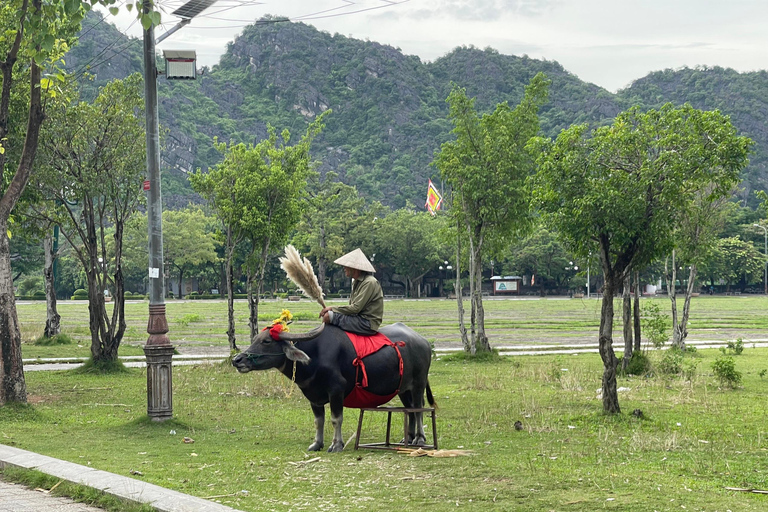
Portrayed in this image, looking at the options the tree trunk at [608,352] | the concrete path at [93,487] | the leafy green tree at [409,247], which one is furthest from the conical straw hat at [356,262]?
the leafy green tree at [409,247]

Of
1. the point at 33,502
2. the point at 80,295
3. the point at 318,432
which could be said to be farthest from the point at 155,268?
the point at 80,295

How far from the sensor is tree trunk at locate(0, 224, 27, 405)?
15359 millimetres

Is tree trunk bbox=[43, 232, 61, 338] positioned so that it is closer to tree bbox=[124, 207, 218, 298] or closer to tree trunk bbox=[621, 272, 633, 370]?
tree trunk bbox=[621, 272, 633, 370]

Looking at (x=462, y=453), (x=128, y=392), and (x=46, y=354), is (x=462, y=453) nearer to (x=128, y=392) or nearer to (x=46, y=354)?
(x=128, y=392)

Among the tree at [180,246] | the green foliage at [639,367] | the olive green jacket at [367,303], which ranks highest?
the tree at [180,246]

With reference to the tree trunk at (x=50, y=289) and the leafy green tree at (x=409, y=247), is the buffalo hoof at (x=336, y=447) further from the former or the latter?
the leafy green tree at (x=409, y=247)

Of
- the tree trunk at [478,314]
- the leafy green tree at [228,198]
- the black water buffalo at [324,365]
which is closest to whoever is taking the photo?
the black water buffalo at [324,365]

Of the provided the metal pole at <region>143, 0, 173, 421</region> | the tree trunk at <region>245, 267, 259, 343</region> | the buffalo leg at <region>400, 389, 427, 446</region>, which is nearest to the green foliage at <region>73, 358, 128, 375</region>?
the tree trunk at <region>245, 267, 259, 343</region>

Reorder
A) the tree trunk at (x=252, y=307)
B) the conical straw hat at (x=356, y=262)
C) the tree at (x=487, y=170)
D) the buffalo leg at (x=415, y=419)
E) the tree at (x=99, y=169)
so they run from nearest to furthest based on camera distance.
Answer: the conical straw hat at (x=356, y=262) < the buffalo leg at (x=415, y=419) < the tree at (x=99, y=169) < the tree trunk at (x=252, y=307) < the tree at (x=487, y=170)

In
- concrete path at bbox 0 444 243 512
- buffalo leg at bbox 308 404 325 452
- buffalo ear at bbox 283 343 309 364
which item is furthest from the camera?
buffalo leg at bbox 308 404 325 452

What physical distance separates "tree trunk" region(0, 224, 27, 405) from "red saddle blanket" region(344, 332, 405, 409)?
709 centimetres

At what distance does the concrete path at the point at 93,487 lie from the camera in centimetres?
802

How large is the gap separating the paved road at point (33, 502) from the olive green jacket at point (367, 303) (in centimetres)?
420

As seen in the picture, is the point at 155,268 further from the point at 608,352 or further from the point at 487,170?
the point at 487,170
